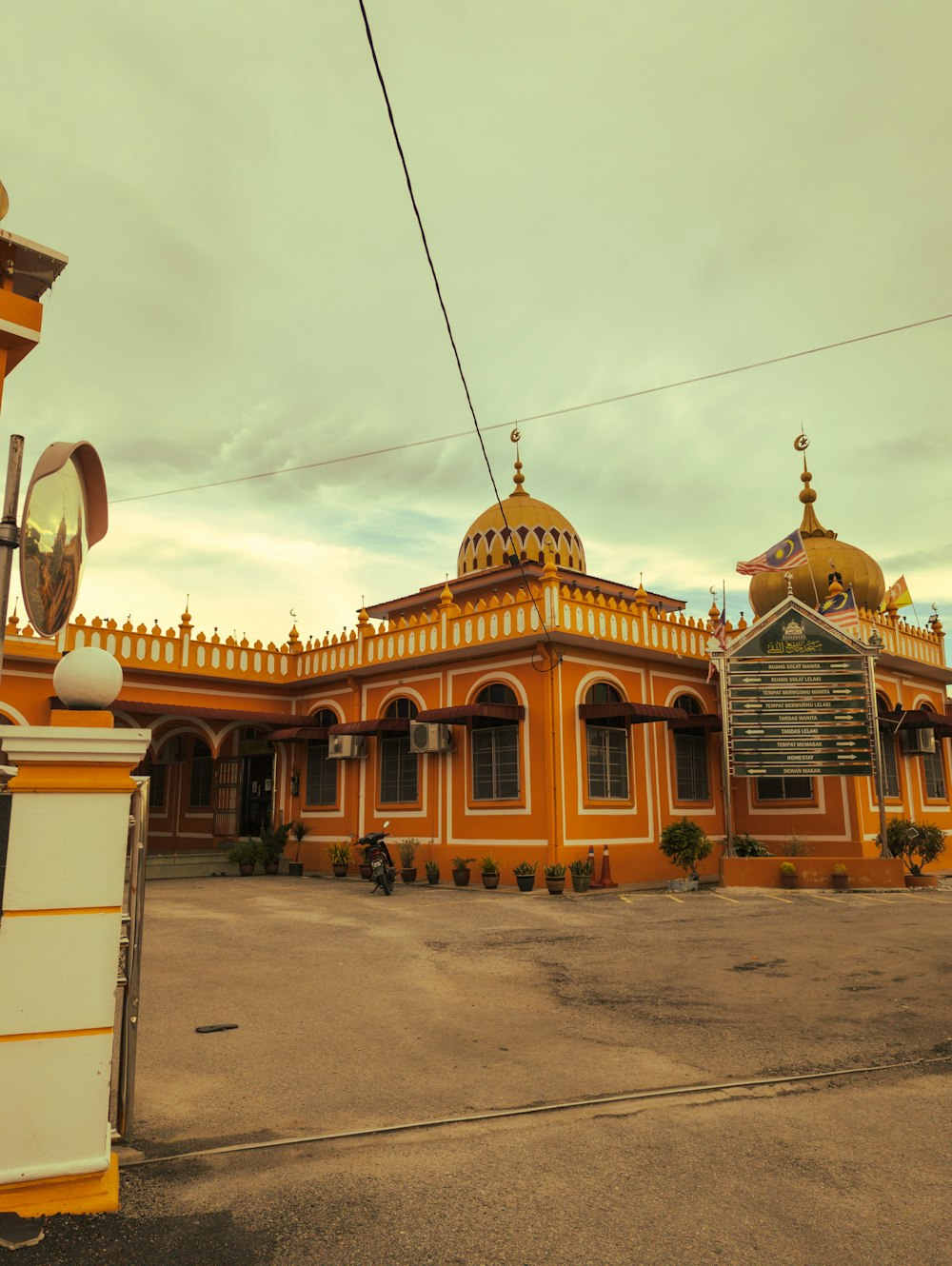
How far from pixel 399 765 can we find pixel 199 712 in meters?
4.95

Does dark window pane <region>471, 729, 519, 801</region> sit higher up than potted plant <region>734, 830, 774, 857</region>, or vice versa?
dark window pane <region>471, 729, 519, 801</region>

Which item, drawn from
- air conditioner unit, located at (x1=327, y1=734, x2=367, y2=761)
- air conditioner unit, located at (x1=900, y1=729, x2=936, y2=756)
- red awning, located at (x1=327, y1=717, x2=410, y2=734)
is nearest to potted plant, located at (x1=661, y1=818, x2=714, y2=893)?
red awning, located at (x1=327, y1=717, x2=410, y2=734)

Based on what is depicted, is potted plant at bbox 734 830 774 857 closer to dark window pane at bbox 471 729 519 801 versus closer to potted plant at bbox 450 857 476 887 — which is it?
dark window pane at bbox 471 729 519 801

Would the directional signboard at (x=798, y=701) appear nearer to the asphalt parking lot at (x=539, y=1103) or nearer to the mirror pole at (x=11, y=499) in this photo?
the asphalt parking lot at (x=539, y=1103)

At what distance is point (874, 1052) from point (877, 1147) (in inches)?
76.1

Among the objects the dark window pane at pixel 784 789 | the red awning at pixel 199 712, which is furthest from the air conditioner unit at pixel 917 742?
the red awning at pixel 199 712

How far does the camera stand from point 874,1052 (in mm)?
6148

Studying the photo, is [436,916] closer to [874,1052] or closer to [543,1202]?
[874,1052]

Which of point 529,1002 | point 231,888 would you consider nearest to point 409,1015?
point 529,1002

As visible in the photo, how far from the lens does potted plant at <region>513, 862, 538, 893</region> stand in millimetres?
17141

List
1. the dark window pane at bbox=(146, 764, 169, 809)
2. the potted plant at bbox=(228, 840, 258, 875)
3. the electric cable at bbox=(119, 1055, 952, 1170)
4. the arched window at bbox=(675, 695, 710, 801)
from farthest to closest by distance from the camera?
the dark window pane at bbox=(146, 764, 169, 809), the potted plant at bbox=(228, 840, 258, 875), the arched window at bbox=(675, 695, 710, 801), the electric cable at bbox=(119, 1055, 952, 1170)

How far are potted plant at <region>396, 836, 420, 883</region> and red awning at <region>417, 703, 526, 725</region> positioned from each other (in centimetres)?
286

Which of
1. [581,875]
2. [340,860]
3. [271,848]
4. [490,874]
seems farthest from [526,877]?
[271,848]

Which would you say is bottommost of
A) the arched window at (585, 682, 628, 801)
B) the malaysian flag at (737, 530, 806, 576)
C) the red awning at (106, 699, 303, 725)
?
the arched window at (585, 682, 628, 801)
